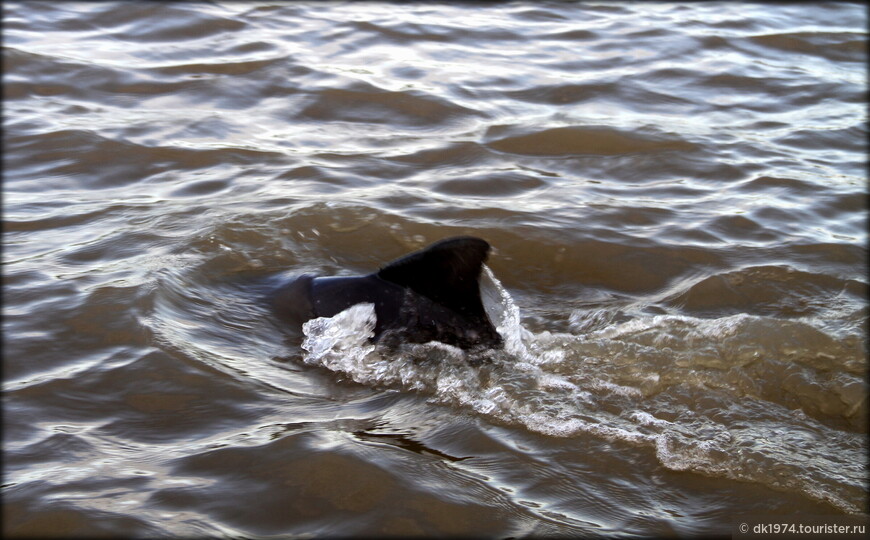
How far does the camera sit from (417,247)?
5.59 m

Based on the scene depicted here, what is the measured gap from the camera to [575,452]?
11.8ft

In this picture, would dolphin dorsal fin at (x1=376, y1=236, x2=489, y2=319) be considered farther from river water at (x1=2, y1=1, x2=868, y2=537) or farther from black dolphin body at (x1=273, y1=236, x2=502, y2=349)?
river water at (x1=2, y1=1, x2=868, y2=537)

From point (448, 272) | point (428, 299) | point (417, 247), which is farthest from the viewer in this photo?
point (417, 247)

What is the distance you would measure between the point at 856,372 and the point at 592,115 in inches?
152

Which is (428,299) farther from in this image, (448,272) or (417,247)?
(417,247)

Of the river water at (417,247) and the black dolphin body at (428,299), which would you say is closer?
the river water at (417,247)

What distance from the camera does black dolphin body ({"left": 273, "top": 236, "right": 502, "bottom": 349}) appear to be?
13.3ft

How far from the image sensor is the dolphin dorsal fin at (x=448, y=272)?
396cm

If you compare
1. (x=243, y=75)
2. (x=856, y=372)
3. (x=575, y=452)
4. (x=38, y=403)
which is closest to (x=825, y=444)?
(x=856, y=372)

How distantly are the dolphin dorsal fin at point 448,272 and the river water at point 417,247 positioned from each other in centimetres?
24

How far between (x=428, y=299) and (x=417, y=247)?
1.41 meters

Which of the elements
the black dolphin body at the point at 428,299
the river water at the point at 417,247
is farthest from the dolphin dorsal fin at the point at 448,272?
the river water at the point at 417,247

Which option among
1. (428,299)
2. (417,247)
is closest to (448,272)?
(428,299)

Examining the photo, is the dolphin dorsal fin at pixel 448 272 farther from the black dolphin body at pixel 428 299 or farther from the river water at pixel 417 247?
the river water at pixel 417 247
